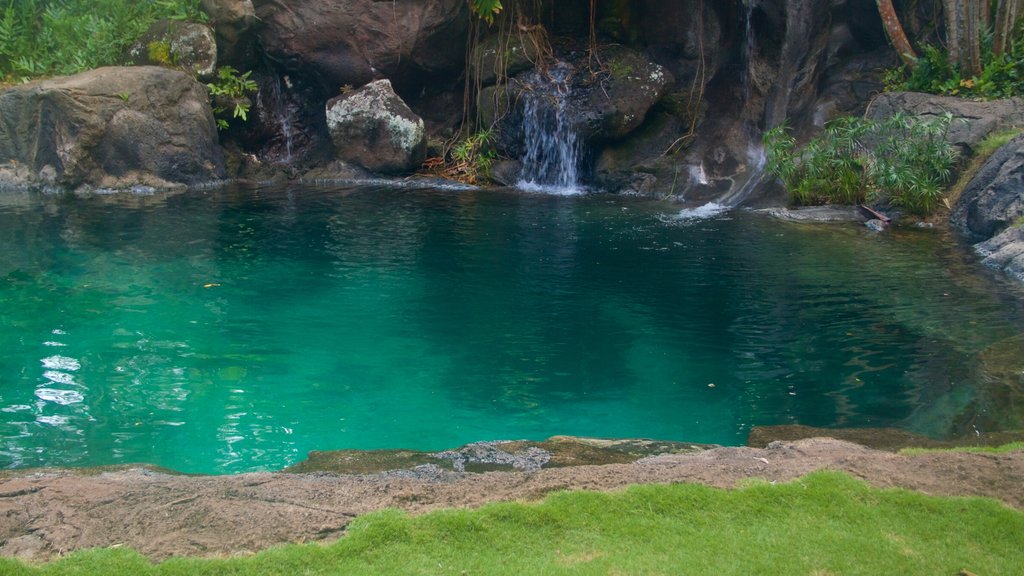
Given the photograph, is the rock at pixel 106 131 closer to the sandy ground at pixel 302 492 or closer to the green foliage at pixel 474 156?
the green foliage at pixel 474 156

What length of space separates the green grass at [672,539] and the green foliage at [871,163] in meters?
9.23

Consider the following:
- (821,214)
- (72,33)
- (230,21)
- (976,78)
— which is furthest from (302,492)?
(72,33)

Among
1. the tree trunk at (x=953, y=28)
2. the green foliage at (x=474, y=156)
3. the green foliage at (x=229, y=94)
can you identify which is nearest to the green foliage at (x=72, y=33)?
the green foliage at (x=229, y=94)

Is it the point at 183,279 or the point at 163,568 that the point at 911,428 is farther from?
the point at 183,279

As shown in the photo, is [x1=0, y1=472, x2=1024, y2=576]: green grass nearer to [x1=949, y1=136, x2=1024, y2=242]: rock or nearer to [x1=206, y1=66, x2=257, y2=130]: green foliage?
[x1=949, y1=136, x2=1024, y2=242]: rock

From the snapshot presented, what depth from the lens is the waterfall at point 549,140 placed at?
16.7m

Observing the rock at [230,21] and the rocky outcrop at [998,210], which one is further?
the rock at [230,21]

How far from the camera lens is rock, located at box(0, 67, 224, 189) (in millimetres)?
15406

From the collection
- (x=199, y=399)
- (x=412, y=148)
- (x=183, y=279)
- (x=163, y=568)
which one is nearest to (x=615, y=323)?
(x=199, y=399)

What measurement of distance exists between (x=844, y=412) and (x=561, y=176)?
10.6m

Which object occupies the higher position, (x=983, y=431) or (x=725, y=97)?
(x=725, y=97)

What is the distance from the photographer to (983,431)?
6.14 metres

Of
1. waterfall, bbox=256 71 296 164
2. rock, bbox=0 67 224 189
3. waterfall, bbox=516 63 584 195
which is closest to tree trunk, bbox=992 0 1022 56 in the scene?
waterfall, bbox=516 63 584 195

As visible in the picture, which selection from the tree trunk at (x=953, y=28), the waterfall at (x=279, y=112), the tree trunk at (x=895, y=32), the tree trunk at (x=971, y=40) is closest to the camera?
the tree trunk at (x=971, y=40)
